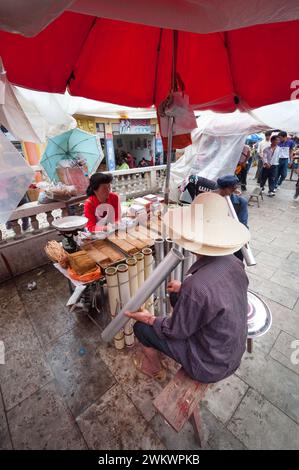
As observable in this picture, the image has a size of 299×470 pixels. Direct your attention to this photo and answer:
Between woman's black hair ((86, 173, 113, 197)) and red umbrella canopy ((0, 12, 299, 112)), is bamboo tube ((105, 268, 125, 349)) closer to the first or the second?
woman's black hair ((86, 173, 113, 197))

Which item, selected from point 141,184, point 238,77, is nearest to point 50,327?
point 238,77

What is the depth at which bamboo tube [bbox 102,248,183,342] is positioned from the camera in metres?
1.73

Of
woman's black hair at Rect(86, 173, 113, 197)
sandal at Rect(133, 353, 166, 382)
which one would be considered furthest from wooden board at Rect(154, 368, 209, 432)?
woman's black hair at Rect(86, 173, 113, 197)

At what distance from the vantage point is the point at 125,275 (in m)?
2.29

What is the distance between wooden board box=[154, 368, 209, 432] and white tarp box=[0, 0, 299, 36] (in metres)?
2.33

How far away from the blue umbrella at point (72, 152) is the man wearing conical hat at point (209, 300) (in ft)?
10.3

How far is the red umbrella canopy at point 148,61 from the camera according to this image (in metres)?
1.89

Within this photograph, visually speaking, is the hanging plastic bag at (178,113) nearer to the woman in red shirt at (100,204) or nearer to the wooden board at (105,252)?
the woman in red shirt at (100,204)

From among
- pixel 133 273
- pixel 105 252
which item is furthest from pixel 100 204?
pixel 133 273

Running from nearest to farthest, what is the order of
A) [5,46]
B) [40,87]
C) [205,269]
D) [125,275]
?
[205,269] → [5,46] → [40,87] → [125,275]

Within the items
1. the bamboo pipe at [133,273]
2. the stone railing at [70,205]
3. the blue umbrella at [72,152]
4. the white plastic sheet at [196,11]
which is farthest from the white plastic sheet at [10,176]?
the blue umbrella at [72,152]
